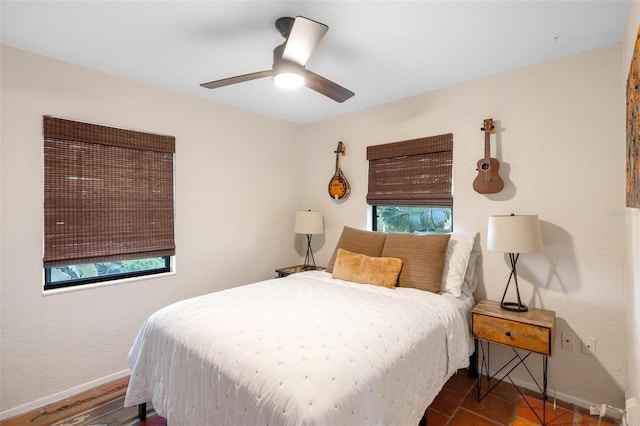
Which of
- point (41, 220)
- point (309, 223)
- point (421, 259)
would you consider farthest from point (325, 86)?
point (41, 220)

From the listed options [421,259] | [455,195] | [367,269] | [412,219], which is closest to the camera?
[421,259]

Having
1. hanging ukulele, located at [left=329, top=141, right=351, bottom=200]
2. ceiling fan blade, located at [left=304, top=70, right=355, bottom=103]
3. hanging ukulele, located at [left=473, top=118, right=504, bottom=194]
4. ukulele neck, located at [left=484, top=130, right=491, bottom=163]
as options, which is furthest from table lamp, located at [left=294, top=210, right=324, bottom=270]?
ukulele neck, located at [left=484, top=130, right=491, bottom=163]

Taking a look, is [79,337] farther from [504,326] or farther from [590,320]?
[590,320]

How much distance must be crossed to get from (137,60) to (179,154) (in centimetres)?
86

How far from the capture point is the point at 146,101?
270cm

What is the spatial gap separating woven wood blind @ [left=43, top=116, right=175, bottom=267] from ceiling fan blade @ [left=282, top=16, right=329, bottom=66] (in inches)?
64.8

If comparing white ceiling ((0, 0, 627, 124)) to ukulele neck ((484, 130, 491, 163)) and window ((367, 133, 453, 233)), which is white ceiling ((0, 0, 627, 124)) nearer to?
ukulele neck ((484, 130, 491, 163))

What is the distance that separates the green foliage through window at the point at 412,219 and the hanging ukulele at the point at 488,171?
41cm

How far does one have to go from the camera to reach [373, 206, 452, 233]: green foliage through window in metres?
2.96

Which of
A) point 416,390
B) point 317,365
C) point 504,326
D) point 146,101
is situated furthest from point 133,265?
point 504,326

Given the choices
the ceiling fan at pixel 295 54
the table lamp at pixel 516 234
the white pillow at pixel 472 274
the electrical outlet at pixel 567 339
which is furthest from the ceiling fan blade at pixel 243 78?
the electrical outlet at pixel 567 339

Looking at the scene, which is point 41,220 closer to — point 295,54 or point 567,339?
point 295,54

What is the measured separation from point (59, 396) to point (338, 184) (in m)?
3.01

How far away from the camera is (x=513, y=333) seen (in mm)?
2041
